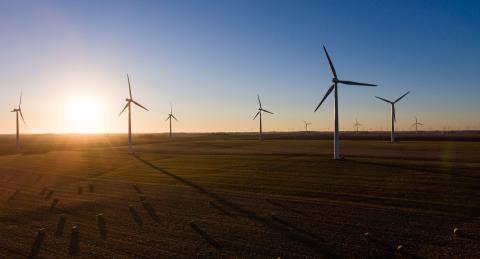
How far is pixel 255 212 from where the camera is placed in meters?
23.9

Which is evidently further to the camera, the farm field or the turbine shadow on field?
the farm field

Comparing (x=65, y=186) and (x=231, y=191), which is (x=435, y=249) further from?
(x=65, y=186)

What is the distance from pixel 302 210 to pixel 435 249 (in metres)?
9.35

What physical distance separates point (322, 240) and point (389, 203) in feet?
34.6

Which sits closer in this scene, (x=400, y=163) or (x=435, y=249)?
(x=435, y=249)

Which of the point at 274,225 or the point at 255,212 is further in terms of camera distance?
the point at 255,212

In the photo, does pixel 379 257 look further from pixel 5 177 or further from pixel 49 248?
pixel 5 177

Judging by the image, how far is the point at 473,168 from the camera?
3759 centimetres

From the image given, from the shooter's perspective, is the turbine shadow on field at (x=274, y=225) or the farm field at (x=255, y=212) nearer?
the turbine shadow on field at (x=274, y=225)

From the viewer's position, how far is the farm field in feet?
55.1

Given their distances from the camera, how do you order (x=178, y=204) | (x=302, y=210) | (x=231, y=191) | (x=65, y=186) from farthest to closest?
(x=65, y=186)
(x=231, y=191)
(x=178, y=204)
(x=302, y=210)

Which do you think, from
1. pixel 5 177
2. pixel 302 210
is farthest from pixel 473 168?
pixel 5 177

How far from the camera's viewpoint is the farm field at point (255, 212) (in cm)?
1678

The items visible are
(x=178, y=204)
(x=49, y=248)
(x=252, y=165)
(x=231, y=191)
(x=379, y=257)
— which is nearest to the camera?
(x=379, y=257)
